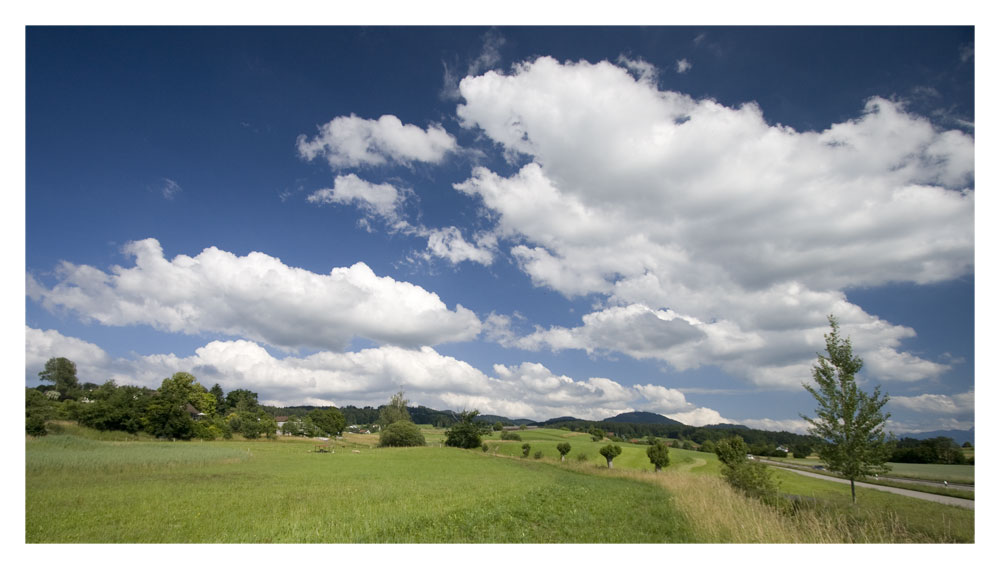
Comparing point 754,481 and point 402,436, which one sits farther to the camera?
point 402,436

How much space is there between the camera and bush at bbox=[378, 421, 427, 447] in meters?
68.8

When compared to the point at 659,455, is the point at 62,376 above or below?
above

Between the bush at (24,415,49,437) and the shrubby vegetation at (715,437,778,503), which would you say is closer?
the shrubby vegetation at (715,437,778,503)

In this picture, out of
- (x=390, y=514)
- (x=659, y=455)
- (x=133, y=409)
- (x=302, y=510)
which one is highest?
(x=390, y=514)

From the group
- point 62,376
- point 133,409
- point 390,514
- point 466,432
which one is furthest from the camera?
point 466,432

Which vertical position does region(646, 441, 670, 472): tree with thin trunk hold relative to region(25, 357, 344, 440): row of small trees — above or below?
below

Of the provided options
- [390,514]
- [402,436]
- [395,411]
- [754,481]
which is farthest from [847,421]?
[395,411]

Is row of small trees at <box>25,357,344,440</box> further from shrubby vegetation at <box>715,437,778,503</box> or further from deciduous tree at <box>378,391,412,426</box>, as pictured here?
shrubby vegetation at <box>715,437,778,503</box>

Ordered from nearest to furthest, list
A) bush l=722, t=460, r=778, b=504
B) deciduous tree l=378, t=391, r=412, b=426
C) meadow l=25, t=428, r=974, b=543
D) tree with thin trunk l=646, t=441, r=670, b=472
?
1. meadow l=25, t=428, r=974, b=543
2. bush l=722, t=460, r=778, b=504
3. tree with thin trunk l=646, t=441, r=670, b=472
4. deciduous tree l=378, t=391, r=412, b=426

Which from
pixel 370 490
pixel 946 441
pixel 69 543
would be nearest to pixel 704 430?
pixel 946 441

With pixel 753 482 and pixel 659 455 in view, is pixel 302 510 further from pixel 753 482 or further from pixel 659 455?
pixel 659 455

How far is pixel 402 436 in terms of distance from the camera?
68.8 m

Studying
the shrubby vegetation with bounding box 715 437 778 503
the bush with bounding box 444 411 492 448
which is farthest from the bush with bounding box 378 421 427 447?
the shrubby vegetation with bounding box 715 437 778 503
